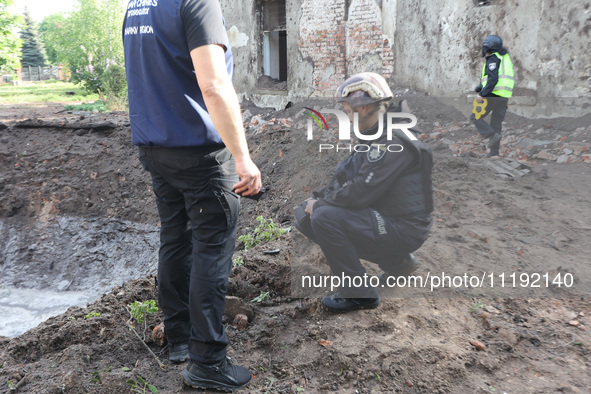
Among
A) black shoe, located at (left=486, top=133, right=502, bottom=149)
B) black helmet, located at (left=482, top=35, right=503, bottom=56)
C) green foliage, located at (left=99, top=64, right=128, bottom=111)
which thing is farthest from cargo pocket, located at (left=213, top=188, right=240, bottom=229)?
green foliage, located at (left=99, top=64, right=128, bottom=111)

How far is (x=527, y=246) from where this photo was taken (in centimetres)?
290

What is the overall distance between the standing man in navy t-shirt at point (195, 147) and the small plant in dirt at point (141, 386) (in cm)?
19

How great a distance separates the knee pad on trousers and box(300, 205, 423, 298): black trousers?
74 mm

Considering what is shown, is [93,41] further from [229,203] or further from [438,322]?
[438,322]

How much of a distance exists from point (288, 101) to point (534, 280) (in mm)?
9042

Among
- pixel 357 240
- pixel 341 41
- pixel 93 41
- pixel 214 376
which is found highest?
pixel 93 41

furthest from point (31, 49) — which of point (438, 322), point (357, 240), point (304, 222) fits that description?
point (438, 322)

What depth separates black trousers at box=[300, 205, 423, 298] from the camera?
2.85 metres

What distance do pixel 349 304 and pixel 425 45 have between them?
24.3 ft

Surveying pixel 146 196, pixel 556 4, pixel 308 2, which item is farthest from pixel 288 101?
pixel 556 4

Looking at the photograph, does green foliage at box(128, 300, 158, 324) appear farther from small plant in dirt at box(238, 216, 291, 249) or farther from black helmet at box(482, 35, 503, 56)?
black helmet at box(482, 35, 503, 56)

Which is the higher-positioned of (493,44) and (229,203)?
(493,44)

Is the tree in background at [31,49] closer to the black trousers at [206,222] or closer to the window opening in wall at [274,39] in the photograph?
the window opening in wall at [274,39]

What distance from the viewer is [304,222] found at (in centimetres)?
306
